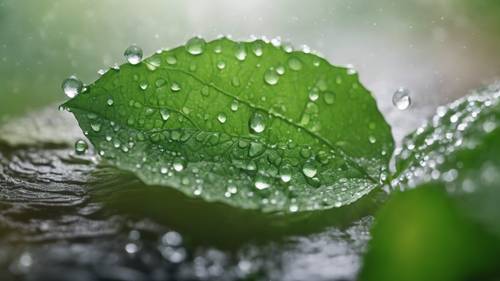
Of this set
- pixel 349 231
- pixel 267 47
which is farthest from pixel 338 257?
pixel 267 47

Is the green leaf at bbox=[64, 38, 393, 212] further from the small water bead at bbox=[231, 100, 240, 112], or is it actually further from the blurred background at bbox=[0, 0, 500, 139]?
the blurred background at bbox=[0, 0, 500, 139]

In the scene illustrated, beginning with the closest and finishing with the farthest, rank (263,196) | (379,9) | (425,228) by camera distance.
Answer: (425,228) → (263,196) → (379,9)

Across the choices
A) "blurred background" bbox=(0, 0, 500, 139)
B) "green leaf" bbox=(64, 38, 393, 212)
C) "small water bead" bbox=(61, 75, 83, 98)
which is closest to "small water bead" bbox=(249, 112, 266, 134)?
"green leaf" bbox=(64, 38, 393, 212)

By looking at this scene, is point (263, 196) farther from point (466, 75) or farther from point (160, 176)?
point (466, 75)

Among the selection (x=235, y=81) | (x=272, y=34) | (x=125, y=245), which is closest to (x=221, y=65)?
(x=235, y=81)

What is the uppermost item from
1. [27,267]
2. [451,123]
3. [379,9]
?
[379,9]

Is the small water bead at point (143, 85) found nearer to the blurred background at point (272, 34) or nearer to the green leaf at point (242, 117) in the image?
the green leaf at point (242, 117)

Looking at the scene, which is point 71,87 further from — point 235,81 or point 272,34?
point 272,34
